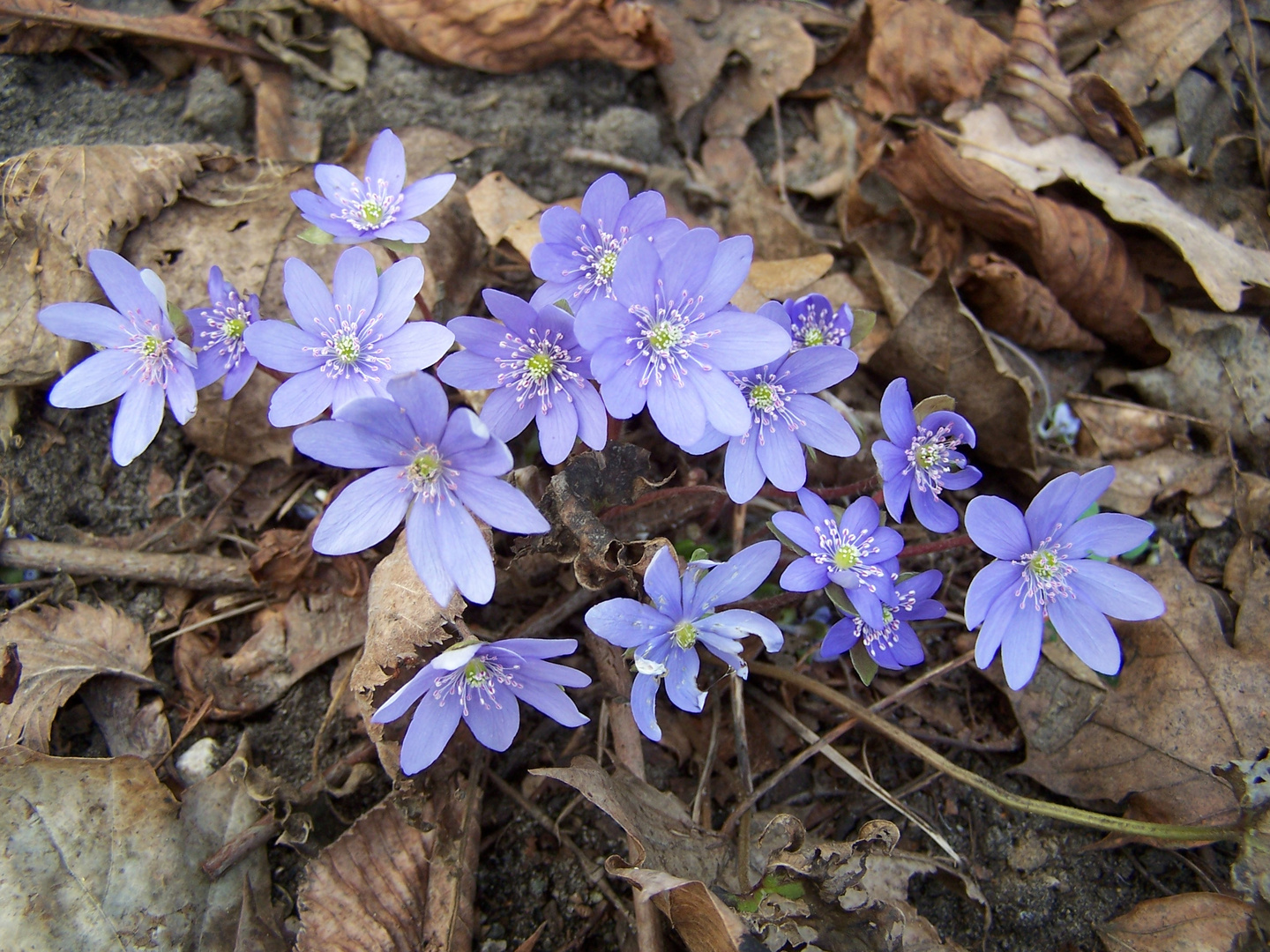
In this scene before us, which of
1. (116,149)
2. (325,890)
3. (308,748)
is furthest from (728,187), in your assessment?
(325,890)

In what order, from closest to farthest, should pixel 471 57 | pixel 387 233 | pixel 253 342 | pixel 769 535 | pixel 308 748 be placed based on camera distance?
1. pixel 253 342
2. pixel 387 233
3. pixel 308 748
4. pixel 769 535
5. pixel 471 57

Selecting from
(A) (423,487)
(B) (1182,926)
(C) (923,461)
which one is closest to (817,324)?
(C) (923,461)

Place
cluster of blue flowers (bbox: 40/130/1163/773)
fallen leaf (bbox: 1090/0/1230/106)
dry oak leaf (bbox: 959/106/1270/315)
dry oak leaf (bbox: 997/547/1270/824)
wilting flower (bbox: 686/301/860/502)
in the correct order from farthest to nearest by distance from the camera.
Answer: fallen leaf (bbox: 1090/0/1230/106) < dry oak leaf (bbox: 959/106/1270/315) < dry oak leaf (bbox: 997/547/1270/824) < wilting flower (bbox: 686/301/860/502) < cluster of blue flowers (bbox: 40/130/1163/773)

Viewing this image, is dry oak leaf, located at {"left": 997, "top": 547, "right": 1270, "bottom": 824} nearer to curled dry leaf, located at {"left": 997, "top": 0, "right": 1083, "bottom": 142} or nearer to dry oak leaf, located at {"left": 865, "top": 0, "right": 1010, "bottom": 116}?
curled dry leaf, located at {"left": 997, "top": 0, "right": 1083, "bottom": 142}

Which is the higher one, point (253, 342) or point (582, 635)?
point (253, 342)

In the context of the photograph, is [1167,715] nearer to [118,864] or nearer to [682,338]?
[682,338]

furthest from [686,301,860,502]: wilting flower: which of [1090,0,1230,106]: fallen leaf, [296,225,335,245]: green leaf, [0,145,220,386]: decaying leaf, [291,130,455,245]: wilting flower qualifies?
[1090,0,1230,106]: fallen leaf

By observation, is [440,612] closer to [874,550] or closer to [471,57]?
[874,550]
